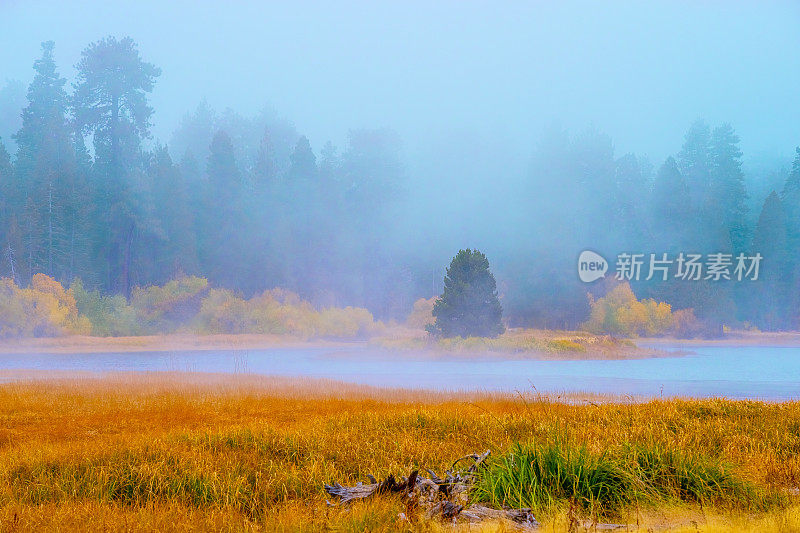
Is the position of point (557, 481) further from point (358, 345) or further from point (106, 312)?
point (106, 312)

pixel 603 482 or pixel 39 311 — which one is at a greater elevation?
pixel 603 482

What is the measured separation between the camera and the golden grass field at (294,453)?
5785mm

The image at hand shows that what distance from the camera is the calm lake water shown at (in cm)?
2216

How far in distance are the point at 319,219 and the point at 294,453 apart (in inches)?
2193

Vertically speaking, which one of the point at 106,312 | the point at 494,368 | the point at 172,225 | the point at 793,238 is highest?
the point at 172,225

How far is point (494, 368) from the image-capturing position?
31.6 meters

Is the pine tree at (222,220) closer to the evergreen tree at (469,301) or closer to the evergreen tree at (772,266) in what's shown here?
the evergreen tree at (469,301)

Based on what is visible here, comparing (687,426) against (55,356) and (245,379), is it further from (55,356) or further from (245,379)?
(55,356)

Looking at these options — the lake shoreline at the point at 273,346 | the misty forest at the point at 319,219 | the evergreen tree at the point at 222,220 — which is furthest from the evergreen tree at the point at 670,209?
the evergreen tree at the point at 222,220

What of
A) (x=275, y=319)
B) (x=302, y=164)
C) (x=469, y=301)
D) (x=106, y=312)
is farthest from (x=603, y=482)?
(x=302, y=164)

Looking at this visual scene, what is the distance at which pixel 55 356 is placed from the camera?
37594 mm

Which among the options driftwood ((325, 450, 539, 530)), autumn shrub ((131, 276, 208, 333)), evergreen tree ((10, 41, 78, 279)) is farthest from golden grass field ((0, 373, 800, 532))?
evergreen tree ((10, 41, 78, 279))

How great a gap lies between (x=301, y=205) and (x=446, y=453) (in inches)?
2216

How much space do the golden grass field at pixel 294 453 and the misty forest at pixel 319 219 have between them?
124ft
